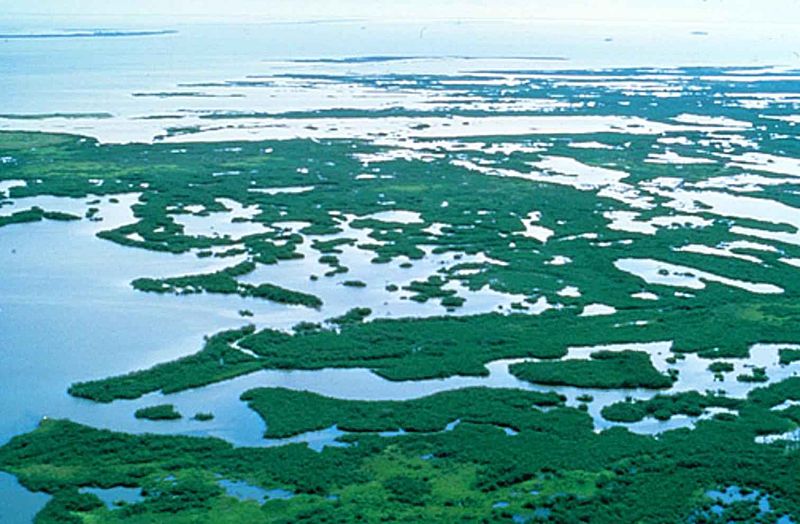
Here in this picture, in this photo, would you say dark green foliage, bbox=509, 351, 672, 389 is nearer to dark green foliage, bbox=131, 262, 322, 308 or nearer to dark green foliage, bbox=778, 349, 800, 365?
dark green foliage, bbox=778, 349, 800, 365

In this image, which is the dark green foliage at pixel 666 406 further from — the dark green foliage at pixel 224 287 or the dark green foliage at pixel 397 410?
the dark green foliage at pixel 224 287

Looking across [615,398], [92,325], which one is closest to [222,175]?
[92,325]

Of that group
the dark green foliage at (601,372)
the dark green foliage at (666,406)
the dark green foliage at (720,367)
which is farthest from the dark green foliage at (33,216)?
the dark green foliage at (720,367)

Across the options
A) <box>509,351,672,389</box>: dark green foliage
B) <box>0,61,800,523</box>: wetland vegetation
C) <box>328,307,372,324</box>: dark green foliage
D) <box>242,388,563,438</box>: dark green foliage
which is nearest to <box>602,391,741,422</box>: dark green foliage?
<box>0,61,800,523</box>: wetland vegetation

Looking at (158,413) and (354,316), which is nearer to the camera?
(158,413)

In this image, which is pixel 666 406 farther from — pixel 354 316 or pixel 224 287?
pixel 224 287

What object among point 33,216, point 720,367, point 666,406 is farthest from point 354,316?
point 33,216

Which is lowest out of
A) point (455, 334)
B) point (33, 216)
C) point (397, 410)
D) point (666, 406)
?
point (397, 410)

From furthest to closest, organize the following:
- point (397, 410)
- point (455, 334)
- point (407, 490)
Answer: point (455, 334) → point (397, 410) → point (407, 490)

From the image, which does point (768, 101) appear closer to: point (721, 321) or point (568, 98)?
point (568, 98)

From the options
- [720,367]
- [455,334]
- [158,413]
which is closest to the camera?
[158,413]
